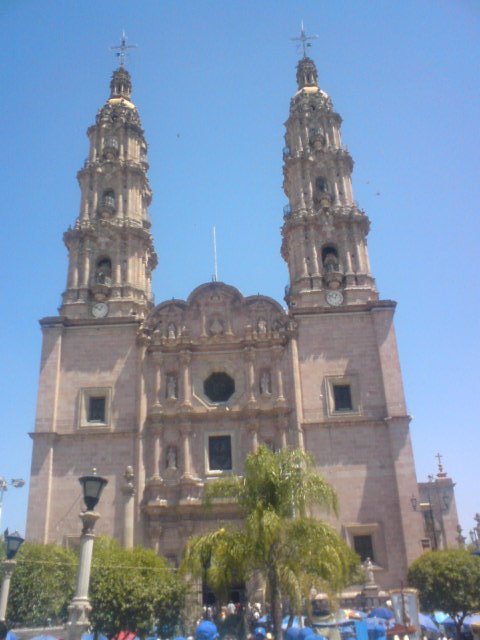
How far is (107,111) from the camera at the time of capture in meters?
38.4

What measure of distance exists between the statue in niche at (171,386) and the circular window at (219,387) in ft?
4.58

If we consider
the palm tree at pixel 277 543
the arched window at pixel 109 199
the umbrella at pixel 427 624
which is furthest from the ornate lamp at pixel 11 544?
the arched window at pixel 109 199

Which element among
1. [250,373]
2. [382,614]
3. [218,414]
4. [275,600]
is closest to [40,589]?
[275,600]

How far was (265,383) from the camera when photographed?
29.6 meters

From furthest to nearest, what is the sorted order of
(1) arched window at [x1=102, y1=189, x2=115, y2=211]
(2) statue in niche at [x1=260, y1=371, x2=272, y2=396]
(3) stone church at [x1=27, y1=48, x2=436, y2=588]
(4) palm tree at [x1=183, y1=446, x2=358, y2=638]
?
(1) arched window at [x1=102, y1=189, x2=115, y2=211] < (2) statue in niche at [x1=260, y1=371, x2=272, y2=396] < (3) stone church at [x1=27, y1=48, x2=436, y2=588] < (4) palm tree at [x1=183, y1=446, x2=358, y2=638]

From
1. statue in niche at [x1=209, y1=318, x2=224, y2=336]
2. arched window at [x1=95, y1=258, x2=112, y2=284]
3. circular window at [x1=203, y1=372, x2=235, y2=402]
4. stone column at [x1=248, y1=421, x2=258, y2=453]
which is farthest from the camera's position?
arched window at [x1=95, y1=258, x2=112, y2=284]

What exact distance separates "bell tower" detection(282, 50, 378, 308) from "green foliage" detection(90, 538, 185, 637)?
1593 centimetres

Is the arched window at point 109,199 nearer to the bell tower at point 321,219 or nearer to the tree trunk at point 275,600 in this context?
the bell tower at point 321,219

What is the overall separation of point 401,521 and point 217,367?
10523mm

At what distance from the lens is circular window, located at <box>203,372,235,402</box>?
3008cm

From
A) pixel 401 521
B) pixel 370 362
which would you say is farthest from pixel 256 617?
pixel 370 362

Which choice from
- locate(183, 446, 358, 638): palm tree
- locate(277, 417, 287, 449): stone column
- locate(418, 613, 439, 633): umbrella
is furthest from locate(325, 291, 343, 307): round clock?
locate(418, 613, 439, 633): umbrella

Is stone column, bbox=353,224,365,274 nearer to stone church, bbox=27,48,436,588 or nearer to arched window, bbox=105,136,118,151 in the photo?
stone church, bbox=27,48,436,588

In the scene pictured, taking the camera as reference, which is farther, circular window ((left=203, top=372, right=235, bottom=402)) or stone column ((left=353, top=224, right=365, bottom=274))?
stone column ((left=353, top=224, right=365, bottom=274))
